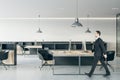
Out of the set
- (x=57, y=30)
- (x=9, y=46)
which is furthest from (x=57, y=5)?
(x=57, y=30)

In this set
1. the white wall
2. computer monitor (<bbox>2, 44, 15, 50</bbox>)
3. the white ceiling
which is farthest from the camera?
the white wall

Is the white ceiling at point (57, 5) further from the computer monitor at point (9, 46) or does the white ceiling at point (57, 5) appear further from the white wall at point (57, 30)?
the white wall at point (57, 30)

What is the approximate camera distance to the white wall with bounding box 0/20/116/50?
18266mm

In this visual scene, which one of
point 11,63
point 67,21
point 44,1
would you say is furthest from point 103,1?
point 67,21

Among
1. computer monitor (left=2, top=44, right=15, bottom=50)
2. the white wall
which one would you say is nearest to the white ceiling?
computer monitor (left=2, top=44, right=15, bottom=50)

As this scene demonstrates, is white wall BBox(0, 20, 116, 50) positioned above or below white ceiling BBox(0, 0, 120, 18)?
below

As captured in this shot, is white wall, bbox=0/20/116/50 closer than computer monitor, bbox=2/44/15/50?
No

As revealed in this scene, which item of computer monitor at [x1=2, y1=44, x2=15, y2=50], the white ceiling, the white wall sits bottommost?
computer monitor at [x1=2, y1=44, x2=15, y2=50]

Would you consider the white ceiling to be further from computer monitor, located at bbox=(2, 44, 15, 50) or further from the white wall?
the white wall

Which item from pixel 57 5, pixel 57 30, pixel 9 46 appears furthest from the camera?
pixel 57 30

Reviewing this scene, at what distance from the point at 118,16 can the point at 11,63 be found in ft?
27.1

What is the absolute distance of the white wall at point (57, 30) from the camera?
1827 centimetres

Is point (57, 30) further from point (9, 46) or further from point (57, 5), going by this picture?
point (9, 46)

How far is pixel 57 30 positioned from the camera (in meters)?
18.3
